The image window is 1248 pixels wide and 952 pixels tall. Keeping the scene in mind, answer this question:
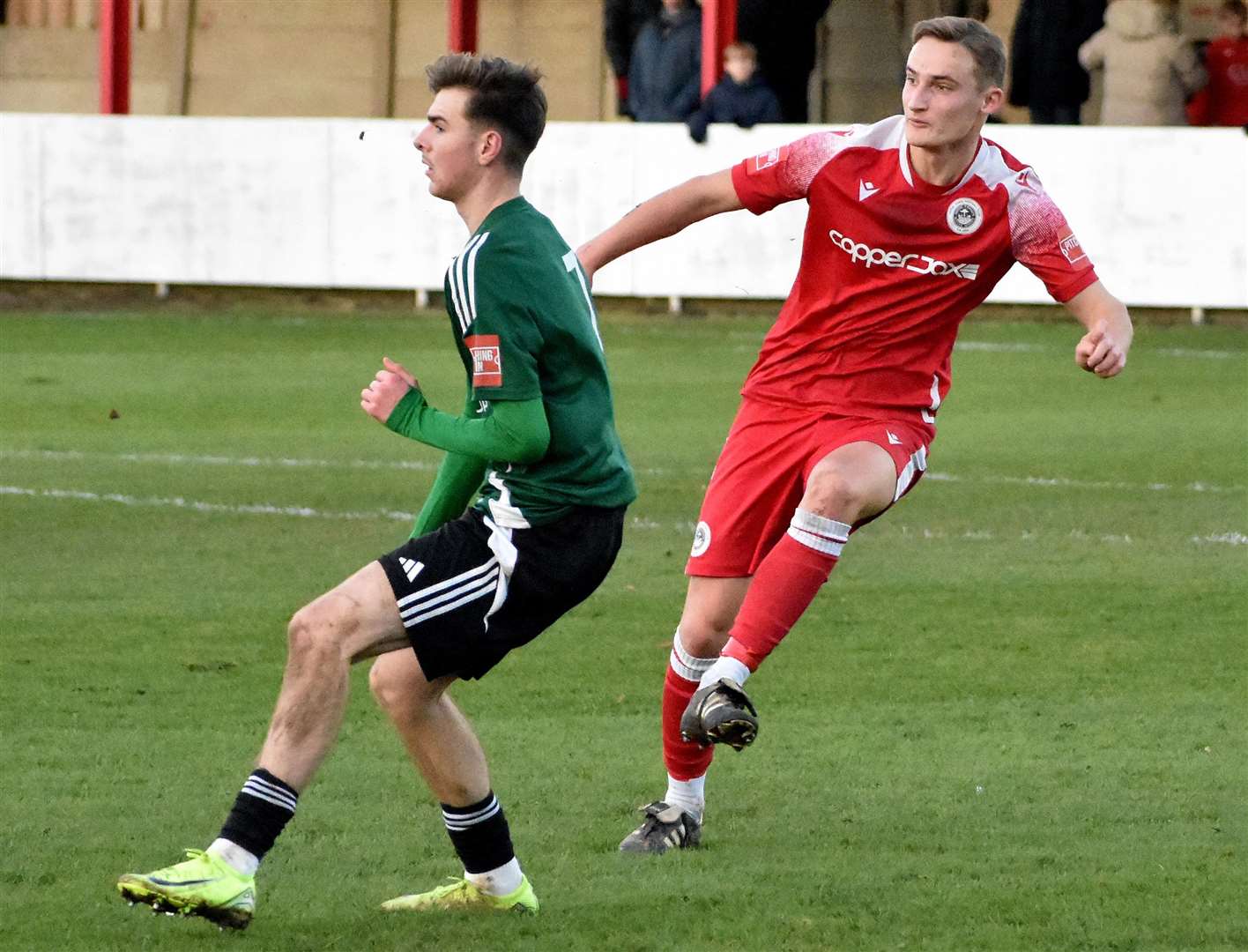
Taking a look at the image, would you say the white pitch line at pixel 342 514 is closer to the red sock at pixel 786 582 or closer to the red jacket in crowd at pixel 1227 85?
the red sock at pixel 786 582

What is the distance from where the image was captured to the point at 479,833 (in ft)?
→ 16.5

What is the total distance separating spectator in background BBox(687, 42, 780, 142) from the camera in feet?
61.6

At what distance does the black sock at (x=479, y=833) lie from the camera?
5027 mm

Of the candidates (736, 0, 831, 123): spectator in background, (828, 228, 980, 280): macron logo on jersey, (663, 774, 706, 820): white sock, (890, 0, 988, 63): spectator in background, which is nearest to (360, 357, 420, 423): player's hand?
(663, 774, 706, 820): white sock

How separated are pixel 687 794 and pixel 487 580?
1.26 meters

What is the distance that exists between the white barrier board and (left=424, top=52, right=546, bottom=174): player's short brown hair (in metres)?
13.3

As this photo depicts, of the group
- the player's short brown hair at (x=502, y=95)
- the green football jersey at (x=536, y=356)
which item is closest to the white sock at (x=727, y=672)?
the green football jersey at (x=536, y=356)

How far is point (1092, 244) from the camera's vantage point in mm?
18094

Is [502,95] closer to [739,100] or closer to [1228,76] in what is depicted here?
[739,100]

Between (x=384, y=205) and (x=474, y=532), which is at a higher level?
(x=474, y=532)

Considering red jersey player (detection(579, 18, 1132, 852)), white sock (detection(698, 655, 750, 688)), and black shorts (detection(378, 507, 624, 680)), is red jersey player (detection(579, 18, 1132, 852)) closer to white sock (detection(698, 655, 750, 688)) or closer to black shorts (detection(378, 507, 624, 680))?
white sock (detection(698, 655, 750, 688))

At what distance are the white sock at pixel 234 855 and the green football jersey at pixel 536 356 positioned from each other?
861mm

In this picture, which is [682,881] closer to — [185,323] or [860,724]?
[860,724]

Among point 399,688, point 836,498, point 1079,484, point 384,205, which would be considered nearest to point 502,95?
point 399,688
